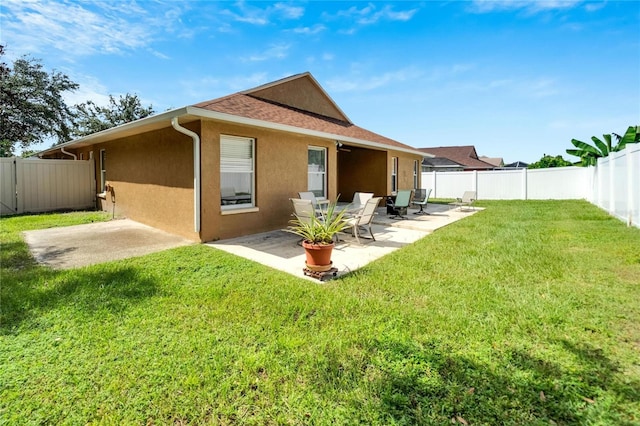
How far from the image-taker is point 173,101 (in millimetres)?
33406

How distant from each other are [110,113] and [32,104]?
35.5 ft

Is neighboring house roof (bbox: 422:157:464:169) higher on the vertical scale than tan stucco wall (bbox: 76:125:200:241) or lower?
higher

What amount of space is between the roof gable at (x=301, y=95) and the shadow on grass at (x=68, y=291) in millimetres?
7890

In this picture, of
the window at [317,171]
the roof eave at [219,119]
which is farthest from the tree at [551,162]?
the window at [317,171]

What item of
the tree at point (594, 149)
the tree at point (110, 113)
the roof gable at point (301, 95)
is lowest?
the tree at point (594, 149)

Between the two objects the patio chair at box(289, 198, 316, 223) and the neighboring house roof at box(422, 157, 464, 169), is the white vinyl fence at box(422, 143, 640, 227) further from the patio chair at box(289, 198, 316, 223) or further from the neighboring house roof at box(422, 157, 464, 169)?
the neighboring house roof at box(422, 157, 464, 169)

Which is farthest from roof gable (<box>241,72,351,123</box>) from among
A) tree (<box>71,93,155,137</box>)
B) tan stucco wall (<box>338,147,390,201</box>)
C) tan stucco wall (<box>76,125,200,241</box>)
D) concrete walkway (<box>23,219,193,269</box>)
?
tree (<box>71,93,155,137</box>)

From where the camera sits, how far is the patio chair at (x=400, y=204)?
39.5 ft

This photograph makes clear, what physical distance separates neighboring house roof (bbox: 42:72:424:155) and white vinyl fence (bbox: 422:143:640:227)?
22.9 ft

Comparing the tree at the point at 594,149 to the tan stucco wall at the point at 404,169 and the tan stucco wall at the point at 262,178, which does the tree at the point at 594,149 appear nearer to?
the tan stucco wall at the point at 404,169

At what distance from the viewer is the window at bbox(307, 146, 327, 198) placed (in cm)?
1099

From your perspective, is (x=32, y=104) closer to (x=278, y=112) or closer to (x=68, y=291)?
(x=278, y=112)

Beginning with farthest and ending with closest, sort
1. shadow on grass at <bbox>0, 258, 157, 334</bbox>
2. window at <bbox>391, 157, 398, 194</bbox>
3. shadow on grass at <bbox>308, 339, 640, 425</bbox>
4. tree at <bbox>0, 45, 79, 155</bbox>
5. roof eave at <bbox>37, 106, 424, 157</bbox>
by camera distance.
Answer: tree at <bbox>0, 45, 79, 155</bbox> → window at <bbox>391, 157, 398, 194</bbox> → roof eave at <bbox>37, 106, 424, 157</bbox> → shadow on grass at <bbox>0, 258, 157, 334</bbox> → shadow on grass at <bbox>308, 339, 640, 425</bbox>

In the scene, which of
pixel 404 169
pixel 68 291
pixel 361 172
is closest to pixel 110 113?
pixel 361 172
